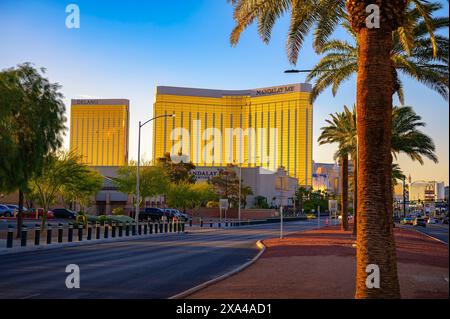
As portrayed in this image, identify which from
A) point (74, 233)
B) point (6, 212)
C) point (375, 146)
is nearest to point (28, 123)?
point (74, 233)

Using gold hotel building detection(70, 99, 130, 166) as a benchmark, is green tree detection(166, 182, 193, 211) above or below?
below

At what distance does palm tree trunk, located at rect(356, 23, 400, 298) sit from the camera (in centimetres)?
941

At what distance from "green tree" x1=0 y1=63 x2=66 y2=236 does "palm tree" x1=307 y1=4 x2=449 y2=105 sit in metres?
14.7

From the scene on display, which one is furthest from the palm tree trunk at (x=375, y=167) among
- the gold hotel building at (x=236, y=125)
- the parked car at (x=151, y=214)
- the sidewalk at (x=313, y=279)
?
the gold hotel building at (x=236, y=125)

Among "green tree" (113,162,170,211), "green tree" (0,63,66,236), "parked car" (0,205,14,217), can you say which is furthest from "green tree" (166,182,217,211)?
"green tree" (0,63,66,236)

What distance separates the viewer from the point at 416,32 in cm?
2350

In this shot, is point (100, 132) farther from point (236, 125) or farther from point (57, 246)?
point (57, 246)

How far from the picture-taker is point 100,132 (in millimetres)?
172500

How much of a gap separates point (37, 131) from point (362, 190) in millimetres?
24149

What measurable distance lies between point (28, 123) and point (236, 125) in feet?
460

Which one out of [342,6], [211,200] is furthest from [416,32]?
[211,200]

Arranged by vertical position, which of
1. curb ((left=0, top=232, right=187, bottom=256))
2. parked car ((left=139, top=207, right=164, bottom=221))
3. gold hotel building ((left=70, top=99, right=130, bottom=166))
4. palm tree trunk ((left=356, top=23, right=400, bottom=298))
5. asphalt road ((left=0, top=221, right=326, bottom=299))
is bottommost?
curb ((left=0, top=232, right=187, bottom=256))

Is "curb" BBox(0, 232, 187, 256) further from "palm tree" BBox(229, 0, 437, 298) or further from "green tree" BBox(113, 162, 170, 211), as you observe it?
"green tree" BBox(113, 162, 170, 211)
